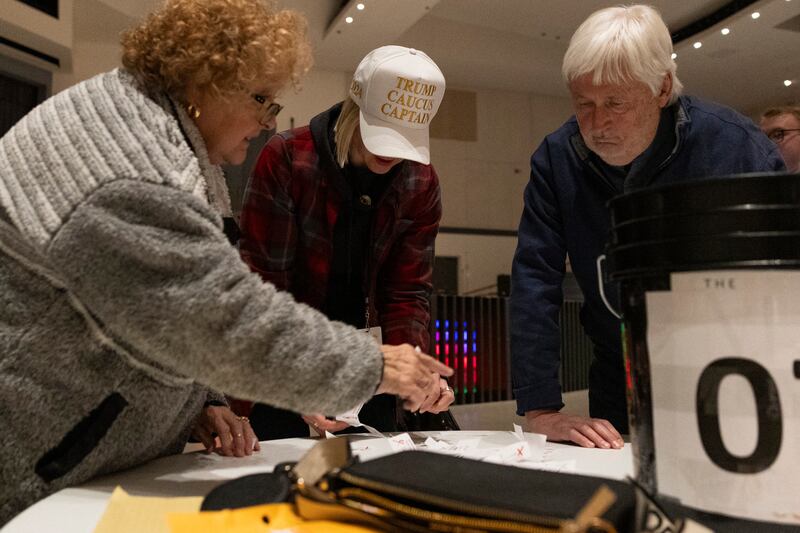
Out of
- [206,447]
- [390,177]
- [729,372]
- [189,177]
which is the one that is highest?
[390,177]

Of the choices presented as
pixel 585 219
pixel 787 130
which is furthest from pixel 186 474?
pixel 787 130

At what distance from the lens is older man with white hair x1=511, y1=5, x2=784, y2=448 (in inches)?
60.0

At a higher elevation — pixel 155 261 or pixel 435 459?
pixel 155 261

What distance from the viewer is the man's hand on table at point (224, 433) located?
51.0 inches

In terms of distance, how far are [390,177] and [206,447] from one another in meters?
0.90

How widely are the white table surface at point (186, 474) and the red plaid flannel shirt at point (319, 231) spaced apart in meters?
0.52

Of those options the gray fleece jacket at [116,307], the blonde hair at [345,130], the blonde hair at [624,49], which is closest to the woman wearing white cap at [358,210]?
the blonde hair at [345,130]

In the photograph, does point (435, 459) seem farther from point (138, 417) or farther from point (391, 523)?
point (138, 417)

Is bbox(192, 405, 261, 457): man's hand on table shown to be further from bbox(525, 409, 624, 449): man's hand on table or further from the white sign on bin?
the white sign on bin

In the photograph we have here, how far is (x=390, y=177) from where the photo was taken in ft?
6.43

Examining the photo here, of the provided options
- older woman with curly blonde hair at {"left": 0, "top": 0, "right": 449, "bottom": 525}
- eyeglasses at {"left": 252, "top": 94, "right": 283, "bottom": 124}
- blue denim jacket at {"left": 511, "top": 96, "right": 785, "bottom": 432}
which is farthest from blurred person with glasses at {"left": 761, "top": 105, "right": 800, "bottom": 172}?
older woman with curly blonde hair at {"left": 0, "top": 0, "right": 449, "bottom": 525}

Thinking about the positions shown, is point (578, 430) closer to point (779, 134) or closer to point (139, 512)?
point (139, 512)

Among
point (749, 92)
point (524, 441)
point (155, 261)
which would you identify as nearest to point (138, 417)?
point (155, 261)

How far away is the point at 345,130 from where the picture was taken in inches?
75.0
